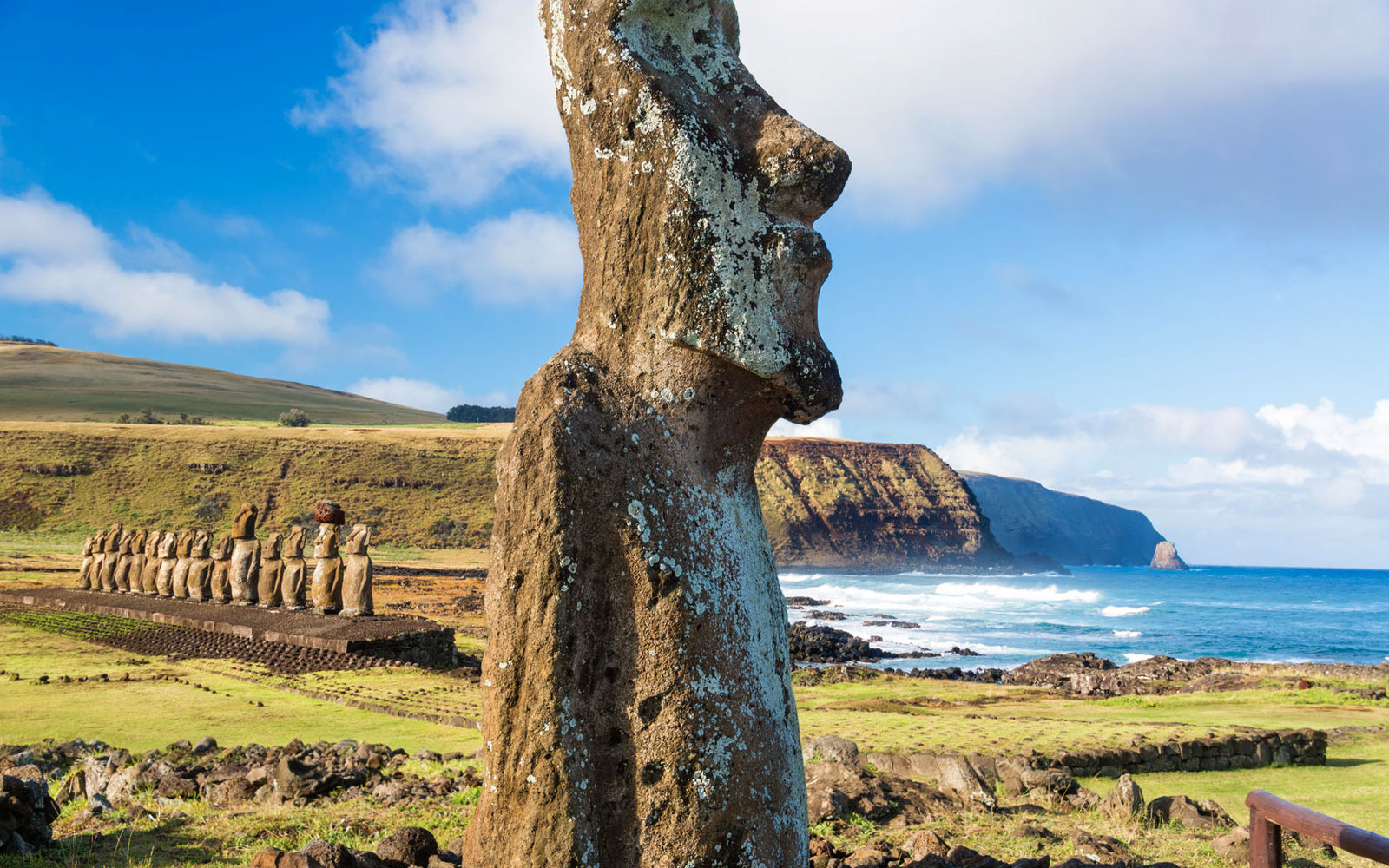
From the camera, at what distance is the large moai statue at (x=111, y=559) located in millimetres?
23875

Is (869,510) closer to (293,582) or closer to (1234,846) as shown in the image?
(293,582)

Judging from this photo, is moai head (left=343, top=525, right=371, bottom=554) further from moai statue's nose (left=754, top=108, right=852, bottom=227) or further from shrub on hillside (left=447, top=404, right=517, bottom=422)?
shrub on hillside (left=447, top=404, right=517, bottom=422)

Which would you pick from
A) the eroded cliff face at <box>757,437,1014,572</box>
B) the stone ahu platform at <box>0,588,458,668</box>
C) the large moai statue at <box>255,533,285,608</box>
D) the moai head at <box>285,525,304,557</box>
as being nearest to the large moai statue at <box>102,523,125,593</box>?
the stone ahu platform at <box>0,588,458,668</box>

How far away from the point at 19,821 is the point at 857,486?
107m

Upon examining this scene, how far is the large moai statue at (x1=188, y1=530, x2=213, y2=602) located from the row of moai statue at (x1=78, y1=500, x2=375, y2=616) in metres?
0.02

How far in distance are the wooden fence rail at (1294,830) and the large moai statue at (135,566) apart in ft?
79.3

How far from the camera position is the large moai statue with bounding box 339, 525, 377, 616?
16562mm

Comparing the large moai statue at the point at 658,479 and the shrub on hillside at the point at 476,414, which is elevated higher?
the shrub on hillside at the point at 476,414

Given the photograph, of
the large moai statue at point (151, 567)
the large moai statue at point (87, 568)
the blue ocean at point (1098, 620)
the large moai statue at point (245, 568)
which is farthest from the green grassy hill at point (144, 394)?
the large moai statue at point (245, 568)

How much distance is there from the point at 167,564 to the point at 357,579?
8.08 meters

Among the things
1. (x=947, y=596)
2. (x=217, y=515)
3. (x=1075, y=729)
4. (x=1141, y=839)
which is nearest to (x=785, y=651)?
(x=1141, y=839)

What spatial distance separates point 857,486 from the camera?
11025 centimetres

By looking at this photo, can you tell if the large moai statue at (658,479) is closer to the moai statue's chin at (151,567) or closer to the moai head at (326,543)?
the moai head at (326,543)

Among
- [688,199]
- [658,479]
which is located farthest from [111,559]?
[688,199]
